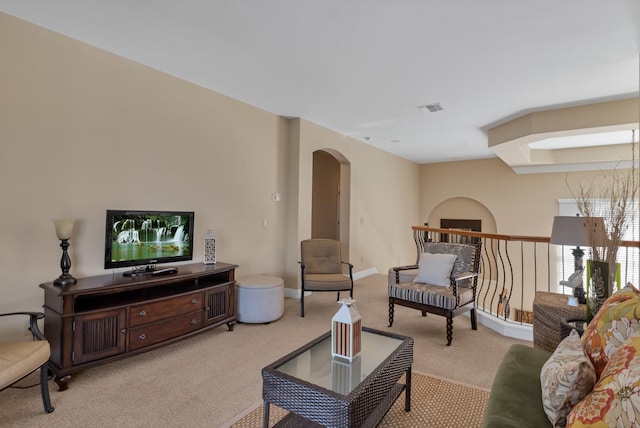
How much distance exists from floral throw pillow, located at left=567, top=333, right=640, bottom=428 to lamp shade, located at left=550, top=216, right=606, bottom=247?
1.44 meters

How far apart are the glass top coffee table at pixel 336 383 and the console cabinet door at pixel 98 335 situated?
5.18 ft

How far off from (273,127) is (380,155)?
318 cm

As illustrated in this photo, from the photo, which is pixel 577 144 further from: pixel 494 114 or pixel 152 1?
pixel 152 1

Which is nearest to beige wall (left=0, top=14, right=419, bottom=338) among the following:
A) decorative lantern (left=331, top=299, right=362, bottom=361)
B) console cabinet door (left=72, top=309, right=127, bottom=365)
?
console cabinet door (left=72, top=309, right=127, bottom=365)

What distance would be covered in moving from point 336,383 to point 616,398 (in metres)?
1.15

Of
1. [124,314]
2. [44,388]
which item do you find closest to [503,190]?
[124,314]

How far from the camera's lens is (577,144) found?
21.3ft

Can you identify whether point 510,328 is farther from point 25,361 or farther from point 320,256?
point 25,361

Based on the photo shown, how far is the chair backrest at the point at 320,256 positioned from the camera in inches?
180

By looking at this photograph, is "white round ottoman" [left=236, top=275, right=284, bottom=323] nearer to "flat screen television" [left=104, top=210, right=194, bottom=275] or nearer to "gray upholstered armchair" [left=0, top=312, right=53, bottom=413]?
"flat screen television" [left=104, top=210, right=194, bottom=275]

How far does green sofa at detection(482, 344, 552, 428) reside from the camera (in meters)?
1.29

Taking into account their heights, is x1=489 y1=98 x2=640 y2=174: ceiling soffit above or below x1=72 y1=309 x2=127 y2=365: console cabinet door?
above

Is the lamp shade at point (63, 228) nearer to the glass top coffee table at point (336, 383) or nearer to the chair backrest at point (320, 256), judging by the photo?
the glass top coffee table at point (336, 383)

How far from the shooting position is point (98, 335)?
8.17ft
